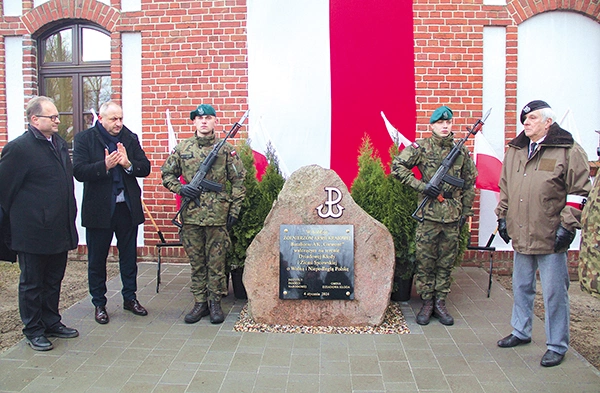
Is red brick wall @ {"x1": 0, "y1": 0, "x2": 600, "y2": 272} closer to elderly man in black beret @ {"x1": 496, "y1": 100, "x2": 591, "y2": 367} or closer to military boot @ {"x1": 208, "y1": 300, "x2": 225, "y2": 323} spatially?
military boot @ {"x1": 208, "y1": 300, "x2": 225, "y2": 323}

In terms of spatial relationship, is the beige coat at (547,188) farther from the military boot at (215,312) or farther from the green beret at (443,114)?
the military boot at (215,312)

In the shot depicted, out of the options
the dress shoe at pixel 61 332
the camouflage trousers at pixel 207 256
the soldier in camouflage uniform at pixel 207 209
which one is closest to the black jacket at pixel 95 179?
the soldier in camouflage uniform at pixel 207 209

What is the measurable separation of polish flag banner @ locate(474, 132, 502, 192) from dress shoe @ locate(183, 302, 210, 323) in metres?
3.29

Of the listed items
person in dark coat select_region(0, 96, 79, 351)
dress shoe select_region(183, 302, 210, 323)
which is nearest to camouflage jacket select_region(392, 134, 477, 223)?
dress shoe select_region(183, 302, 210, 323)

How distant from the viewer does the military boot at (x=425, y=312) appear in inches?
182

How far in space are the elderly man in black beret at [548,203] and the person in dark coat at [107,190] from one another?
3367mm

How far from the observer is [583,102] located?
6.23m

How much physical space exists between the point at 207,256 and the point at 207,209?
48 centimetres

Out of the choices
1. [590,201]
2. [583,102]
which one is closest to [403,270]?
[590,201]

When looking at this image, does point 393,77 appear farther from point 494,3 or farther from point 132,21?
point 132,21

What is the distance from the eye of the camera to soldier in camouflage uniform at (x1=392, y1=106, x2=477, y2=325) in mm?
4582

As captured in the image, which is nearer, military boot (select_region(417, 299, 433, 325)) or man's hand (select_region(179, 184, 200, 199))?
man's hand (select_region(179, 184, 200, 199))

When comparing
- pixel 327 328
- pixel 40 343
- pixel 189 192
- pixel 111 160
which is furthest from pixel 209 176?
pixel 40 343

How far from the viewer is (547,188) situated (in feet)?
12.4
